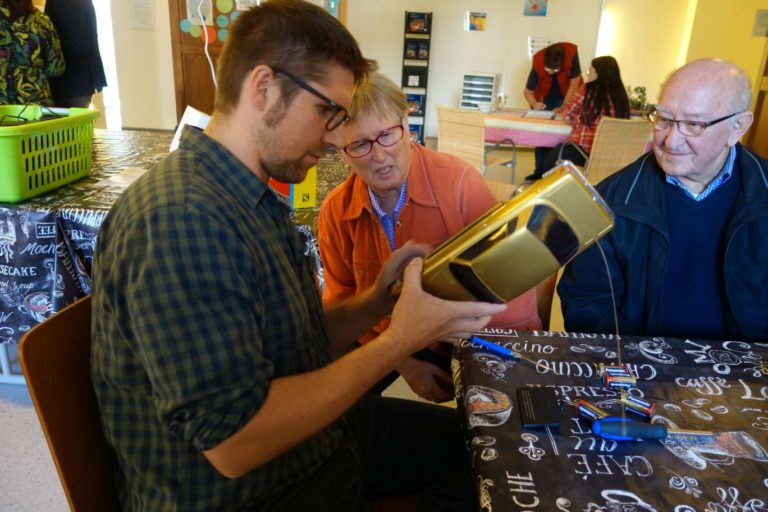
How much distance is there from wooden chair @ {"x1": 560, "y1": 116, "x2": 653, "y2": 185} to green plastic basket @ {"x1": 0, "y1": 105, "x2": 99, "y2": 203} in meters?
3.01

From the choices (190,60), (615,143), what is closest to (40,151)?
(615,143)

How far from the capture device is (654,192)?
1.33 meters

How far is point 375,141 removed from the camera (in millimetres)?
1312

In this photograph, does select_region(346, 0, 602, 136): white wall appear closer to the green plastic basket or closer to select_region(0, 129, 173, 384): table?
the green plastic basket

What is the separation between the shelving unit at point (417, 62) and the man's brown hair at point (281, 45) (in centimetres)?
589

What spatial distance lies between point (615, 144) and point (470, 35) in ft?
12.0

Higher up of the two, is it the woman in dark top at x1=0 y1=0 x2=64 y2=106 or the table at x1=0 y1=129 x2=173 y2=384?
the woman in dark top at x1=0 y1=0 x2=64 y2=106

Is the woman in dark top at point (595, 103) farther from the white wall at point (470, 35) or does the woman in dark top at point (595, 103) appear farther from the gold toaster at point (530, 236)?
the gold toaster at point (530, 236)

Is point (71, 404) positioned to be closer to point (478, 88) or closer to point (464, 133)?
point (464, 133)

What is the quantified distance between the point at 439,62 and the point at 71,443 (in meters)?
6.86

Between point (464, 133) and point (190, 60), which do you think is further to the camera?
point (190, 60)

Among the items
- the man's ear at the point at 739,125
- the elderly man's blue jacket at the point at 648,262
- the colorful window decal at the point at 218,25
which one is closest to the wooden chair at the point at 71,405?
the elderly man's blue jacket at the point at 648,262

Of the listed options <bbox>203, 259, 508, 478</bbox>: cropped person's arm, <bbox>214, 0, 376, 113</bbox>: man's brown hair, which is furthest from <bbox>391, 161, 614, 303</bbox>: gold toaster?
<bbox>214, 0, 376, 113</bbox>: man's brown hair

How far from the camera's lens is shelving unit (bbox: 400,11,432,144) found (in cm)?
674
